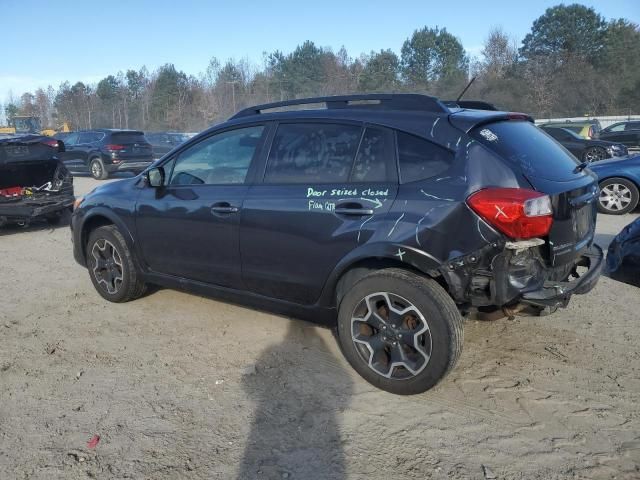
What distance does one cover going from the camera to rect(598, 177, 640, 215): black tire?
30.0 feet

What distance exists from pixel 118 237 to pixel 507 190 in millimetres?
3495

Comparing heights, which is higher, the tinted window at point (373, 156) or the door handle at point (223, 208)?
the tinted window at point (373, 156)

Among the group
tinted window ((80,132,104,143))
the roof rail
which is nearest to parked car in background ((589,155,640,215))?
the roof rail

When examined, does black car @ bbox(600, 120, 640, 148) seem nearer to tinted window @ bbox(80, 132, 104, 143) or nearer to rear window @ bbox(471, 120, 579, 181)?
tinted window @ bbox(80, 132, 104, 143)

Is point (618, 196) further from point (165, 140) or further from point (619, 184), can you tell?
point (165, 140)

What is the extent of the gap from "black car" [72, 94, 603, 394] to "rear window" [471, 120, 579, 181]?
13 mm

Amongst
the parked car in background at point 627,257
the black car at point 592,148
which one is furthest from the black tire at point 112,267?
the black car at point 592,148

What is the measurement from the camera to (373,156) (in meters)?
3.47

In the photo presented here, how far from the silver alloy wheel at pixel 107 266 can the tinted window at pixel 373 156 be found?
2.62m

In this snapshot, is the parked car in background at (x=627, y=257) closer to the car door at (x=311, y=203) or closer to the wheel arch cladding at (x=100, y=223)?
the car door at (x=311, y=203)

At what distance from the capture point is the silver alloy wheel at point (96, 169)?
17.7 meters

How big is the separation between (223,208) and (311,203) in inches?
32.2

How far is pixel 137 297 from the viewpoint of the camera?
5.16m

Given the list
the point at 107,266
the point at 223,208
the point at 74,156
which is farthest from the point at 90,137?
the point at 223,208
